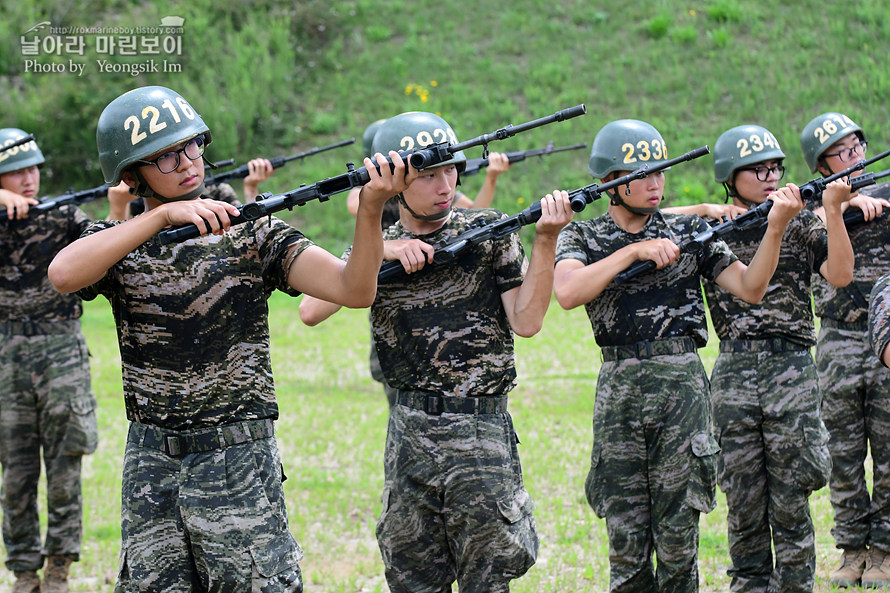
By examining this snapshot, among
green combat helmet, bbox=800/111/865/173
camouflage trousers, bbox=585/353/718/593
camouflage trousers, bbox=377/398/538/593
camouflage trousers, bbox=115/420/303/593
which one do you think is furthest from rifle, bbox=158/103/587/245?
green combat helmet, bbox=800/111/865/173

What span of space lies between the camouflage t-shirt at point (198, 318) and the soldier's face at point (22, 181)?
3643 millimetres

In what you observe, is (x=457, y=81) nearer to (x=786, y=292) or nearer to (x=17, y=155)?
(x=17, y=155)

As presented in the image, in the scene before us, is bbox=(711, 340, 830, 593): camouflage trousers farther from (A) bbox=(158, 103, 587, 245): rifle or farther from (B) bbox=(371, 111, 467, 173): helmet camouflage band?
(A) bbox=(158, 103, 587, 245): rifle

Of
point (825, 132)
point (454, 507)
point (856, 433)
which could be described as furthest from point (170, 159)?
point (856, 433)

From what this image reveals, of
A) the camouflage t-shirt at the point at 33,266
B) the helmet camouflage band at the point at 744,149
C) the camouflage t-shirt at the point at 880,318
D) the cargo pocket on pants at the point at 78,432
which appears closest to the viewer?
the camouflage t-shirt at the point at 880,318

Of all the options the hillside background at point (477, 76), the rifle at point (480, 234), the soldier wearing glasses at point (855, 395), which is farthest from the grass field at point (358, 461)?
the hillside background at point (477, 76)

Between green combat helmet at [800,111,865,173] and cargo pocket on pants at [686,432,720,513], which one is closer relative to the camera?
cargo pocket on pants at [686,432,720,513]

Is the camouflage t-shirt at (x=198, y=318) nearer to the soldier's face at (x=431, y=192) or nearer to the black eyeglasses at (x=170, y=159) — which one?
the black eyeglasses at (x=170, y=159)

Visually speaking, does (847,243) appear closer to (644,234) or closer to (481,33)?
(644,234)

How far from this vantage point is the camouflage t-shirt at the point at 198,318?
3.97 meters

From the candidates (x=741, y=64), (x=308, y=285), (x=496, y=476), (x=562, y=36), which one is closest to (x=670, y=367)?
(x=496, y=476)

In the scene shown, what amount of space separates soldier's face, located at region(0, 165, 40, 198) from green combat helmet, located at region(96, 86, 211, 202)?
3525mm

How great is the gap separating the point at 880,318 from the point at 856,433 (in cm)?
390

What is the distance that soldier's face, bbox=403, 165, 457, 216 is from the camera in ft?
15.7
